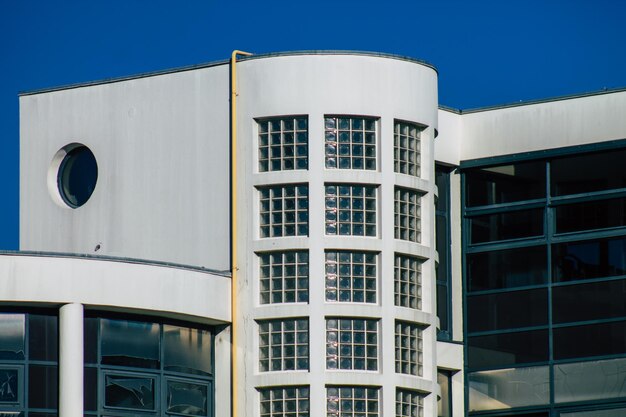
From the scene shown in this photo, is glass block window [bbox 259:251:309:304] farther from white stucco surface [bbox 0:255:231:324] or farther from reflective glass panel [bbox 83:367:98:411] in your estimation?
reflective glass panel [bbox 83:367:98:411]

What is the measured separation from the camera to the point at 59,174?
5094 cm

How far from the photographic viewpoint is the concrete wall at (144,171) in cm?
4816

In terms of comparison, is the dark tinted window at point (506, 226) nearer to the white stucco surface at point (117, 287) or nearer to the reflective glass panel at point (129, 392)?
the white stucco surface at point (117, 287)

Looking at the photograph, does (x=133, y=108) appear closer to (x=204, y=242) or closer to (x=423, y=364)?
(x=204, y=242)

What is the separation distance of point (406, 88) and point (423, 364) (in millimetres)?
6249

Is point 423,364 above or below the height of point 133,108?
below

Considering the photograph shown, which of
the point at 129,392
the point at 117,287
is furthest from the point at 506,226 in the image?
the point at 129,392

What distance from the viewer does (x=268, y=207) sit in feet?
156

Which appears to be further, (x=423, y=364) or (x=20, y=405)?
(x=423, y=364)

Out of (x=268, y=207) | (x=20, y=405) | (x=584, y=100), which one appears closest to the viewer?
(x=20, y=405)

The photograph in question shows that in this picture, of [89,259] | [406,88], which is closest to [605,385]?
[406,88]

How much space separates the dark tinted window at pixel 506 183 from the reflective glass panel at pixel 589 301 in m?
2.51

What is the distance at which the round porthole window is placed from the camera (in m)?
50.3

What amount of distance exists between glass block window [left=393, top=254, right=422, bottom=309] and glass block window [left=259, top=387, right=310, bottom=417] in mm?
3092
